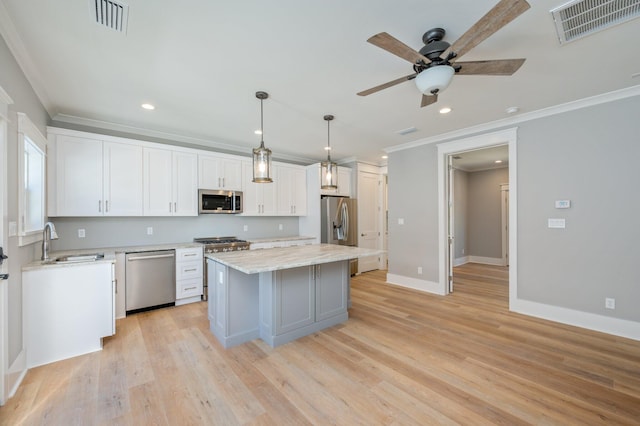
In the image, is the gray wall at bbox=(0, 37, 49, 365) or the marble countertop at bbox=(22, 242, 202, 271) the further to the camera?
the marble countertop at bbox=(22, 242, 202, 271)

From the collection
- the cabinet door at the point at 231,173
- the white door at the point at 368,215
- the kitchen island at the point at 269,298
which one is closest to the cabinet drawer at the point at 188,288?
the kitchen island at the point at 269,298

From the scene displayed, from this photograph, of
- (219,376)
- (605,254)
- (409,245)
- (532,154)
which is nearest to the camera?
(219,376)

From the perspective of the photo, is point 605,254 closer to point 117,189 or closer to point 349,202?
point 349,202

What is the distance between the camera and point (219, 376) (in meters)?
2.20

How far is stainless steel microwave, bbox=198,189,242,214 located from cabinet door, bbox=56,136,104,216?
4.18 ft

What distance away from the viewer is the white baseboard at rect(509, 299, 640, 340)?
286 centimetres

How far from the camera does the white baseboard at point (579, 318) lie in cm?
286

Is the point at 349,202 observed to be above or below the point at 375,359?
above

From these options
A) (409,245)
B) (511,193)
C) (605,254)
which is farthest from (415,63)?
(409,245)

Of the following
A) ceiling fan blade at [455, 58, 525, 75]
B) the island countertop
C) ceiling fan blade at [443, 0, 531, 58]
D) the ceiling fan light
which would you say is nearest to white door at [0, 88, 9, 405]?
the island countertop

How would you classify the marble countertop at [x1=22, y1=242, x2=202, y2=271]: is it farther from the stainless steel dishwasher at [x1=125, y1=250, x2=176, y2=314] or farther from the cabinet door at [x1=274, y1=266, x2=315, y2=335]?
the cabinet door at [x1=274, y1=266, x2=315, y2=335]

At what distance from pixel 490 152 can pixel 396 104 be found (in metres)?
3.37

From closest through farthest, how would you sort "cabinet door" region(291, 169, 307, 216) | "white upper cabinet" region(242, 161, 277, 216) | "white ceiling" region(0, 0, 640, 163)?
"white ceiling" region(0, 0, 640, 163) → "white upper cabinet" region(242, 161, 277, 216) → "cabinet door" region(291, 169, 307, 216)

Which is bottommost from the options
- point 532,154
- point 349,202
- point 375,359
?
point 375,359
